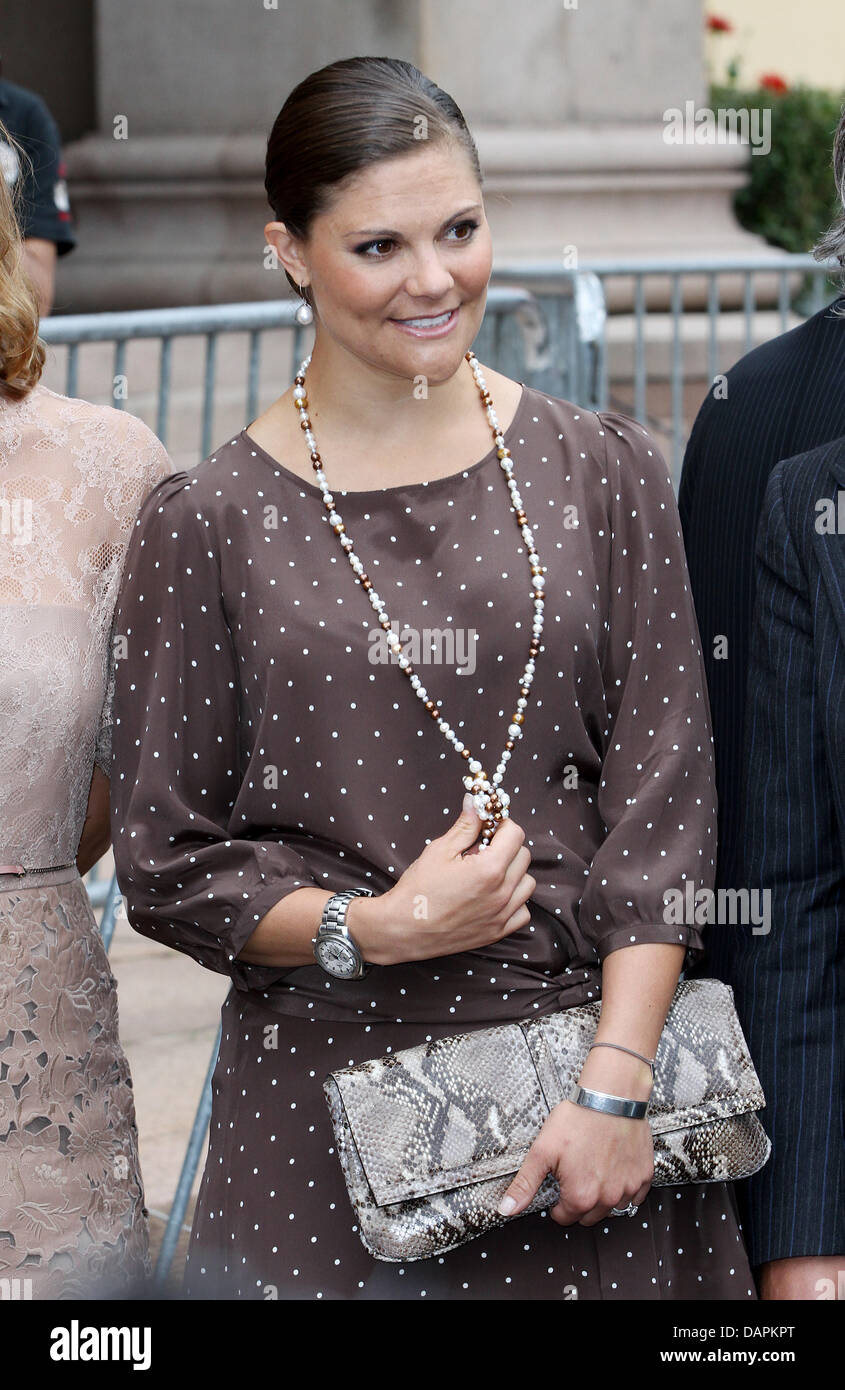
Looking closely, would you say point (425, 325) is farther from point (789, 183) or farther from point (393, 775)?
point (789, 183)

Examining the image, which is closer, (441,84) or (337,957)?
(337,957)

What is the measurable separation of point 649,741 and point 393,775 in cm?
30

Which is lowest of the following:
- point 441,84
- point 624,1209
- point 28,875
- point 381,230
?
point 624,1209

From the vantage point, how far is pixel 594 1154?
6.31 feet

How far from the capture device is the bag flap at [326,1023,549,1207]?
1903 mm

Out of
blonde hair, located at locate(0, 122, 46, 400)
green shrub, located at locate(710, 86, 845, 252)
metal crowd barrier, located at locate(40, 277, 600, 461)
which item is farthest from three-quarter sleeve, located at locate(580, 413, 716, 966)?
green shrub, located at locate(710, 86, 845, 252)

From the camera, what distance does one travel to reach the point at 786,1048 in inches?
81.4

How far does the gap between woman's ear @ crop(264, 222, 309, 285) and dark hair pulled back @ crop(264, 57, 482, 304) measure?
0.01 meters

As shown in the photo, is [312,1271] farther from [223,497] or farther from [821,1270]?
[223,497]

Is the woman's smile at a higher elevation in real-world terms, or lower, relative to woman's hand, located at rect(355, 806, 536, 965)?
higher

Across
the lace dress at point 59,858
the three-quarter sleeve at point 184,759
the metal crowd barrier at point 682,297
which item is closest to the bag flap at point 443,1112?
the three-quarter sleeve at point 184,759

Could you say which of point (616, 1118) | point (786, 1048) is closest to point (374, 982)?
point (616, 1118)

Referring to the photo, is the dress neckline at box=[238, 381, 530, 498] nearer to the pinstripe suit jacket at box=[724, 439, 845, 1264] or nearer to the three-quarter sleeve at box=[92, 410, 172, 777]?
the three-quarter sleeve at box=[92, 410, 172, 777]

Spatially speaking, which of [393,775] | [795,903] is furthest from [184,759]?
[795,903]
